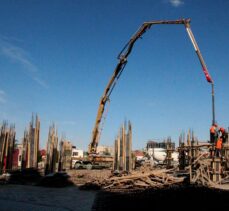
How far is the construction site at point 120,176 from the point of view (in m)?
11.7

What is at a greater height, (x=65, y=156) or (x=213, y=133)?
(x=213, y=133)

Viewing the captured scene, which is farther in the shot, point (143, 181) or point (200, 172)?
point (200, 172)

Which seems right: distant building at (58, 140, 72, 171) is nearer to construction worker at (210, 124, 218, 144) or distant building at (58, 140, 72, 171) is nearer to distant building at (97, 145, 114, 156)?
distant building at (97, 145, 114, 156)

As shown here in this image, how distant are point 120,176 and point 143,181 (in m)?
2.27

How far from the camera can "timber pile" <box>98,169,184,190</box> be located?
16894 mm

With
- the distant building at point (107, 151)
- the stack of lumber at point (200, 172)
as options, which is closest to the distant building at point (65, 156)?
the distant building at point (107, 151)

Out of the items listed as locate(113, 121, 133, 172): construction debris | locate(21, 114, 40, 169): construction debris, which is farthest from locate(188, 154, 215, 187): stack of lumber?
locate(21, 114, 40, 169): construction debris

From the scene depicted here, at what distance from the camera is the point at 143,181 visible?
681 inches

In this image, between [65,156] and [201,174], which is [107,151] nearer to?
[65,156]

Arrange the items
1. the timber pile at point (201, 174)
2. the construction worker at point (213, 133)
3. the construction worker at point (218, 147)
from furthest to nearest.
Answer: the construction worker at point (213, 133) < the construction worker at point (218, 147) < the timber pile at point (201, 174)

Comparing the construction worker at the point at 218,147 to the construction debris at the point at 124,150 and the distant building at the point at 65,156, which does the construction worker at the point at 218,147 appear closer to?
the construction debris at the point at 124,150

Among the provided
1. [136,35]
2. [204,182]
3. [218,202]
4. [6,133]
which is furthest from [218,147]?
[6,133]

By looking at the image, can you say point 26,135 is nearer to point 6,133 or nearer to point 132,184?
point 6,133

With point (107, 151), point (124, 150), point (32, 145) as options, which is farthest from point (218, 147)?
point (107, 151)
